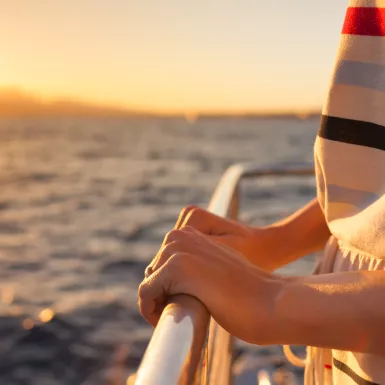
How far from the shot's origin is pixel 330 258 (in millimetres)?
791

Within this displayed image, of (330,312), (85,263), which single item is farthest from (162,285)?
(85,263)

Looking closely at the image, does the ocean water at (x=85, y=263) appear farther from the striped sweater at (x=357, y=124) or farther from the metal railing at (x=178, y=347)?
the metal railing at (x=178, y=347)

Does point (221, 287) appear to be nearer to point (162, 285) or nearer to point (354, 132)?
point (162, 285)

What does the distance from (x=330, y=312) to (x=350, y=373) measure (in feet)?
0.61

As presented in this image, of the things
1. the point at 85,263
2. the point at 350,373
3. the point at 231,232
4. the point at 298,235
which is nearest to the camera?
the point at 350,373

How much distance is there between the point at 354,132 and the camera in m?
0.72

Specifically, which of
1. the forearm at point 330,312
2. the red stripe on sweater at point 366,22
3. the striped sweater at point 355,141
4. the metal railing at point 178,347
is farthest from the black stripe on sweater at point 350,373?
the red stripe on sweater at point 366,22

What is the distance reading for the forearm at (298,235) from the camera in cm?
88

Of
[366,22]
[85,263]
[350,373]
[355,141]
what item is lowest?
[85,263]

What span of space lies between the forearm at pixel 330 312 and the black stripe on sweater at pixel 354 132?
0.21m

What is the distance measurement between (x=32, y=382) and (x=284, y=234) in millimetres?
3004

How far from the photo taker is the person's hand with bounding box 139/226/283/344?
519 mm

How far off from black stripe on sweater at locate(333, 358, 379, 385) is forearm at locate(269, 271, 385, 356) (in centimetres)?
13

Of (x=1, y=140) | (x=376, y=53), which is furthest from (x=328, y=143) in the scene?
(x=1, y=140)
